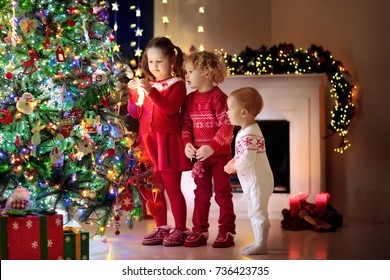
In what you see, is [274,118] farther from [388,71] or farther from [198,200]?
[198,200]

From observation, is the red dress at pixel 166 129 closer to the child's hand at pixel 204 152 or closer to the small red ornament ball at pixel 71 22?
the child's hand at pixel 204 152

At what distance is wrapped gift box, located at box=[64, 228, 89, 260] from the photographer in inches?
126

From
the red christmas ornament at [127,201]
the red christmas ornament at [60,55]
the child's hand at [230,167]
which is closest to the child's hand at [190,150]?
the child's hand at [230,167]

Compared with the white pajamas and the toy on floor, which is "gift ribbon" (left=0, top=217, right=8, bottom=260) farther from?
the toy on floor

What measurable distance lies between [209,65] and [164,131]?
44cm

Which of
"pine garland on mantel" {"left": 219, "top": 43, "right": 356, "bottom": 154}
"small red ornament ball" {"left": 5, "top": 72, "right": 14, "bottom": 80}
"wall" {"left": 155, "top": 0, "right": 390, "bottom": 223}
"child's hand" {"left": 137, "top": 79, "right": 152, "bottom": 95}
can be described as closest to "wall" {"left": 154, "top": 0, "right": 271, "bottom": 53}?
"wall" {"left": 155, "top": 0, "right": 390, "bottom": 223}

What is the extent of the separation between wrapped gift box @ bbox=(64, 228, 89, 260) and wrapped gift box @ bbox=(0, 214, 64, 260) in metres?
0.07

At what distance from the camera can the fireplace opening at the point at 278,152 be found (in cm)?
541

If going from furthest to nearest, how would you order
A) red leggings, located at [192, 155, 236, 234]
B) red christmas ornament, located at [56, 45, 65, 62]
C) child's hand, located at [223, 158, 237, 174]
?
1. red leggings, located at [192, 155, 236, 234]
2. child's hand, located at [223, 158, 237, 174]
3. red christmas ornament, located at [56, 45, 65, 62]

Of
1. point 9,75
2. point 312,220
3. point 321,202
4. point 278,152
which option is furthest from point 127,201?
point 278,152

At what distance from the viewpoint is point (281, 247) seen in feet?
13.3

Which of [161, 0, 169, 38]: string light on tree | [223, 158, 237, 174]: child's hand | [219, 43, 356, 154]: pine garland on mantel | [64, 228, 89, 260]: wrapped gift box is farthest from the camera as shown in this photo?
[161, 0, 169, 38]: string light on tree

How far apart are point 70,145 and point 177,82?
2.43 ft
